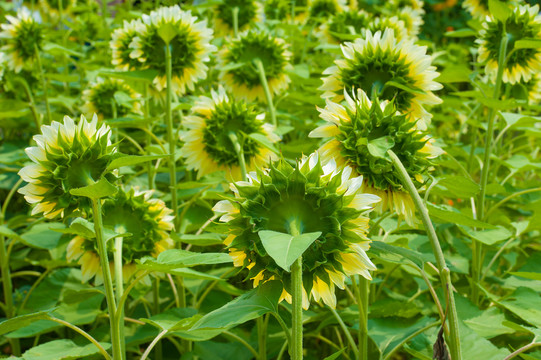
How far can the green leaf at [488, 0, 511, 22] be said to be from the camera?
1.42 metres

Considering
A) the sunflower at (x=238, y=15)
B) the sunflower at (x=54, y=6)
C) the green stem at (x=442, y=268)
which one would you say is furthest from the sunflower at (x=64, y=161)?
the sunflower at (x=54, y=6)

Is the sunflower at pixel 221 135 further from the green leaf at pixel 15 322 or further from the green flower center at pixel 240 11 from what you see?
the green flower center at pixel 240 11

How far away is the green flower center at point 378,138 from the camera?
3.18 ft

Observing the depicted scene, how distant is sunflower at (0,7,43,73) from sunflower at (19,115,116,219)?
1.30 meters

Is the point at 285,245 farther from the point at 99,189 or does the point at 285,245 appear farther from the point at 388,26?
the point at 388,26

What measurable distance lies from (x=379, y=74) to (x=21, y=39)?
5.12 ft

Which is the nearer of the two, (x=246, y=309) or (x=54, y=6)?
(x=246, y=309)

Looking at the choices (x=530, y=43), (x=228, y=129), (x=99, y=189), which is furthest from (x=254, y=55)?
(x=99, y=189)

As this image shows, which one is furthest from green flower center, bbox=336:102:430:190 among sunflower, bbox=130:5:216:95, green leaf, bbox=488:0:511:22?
sunflower, bbox=130:5:216:95

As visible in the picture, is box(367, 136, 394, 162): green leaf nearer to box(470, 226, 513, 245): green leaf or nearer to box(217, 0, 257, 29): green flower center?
box(470, 226, 513, 245): green leaf

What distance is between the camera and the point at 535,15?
1.54 metres

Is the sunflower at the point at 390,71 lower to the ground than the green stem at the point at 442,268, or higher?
higher

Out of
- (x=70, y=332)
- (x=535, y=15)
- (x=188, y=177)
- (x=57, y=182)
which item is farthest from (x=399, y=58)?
(x=70, y=332)

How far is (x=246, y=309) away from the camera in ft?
2.68
